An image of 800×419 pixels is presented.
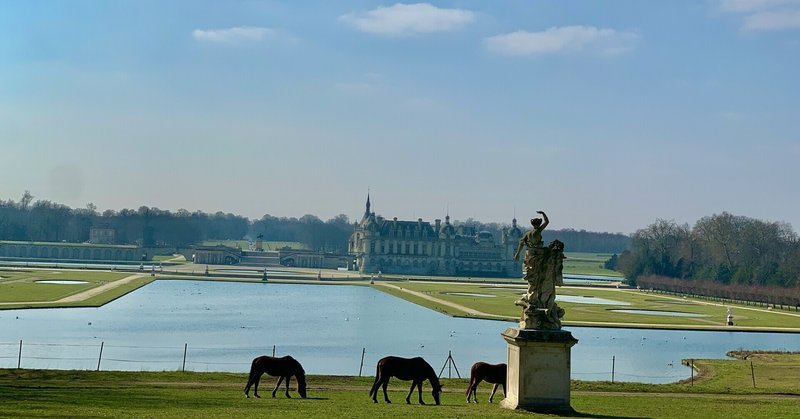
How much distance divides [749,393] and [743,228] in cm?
11313

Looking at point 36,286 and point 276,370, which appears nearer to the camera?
point 276,370

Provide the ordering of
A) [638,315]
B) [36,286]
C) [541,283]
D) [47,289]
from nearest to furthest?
[541,283] → [638,315] → [47,289] → [36,286]

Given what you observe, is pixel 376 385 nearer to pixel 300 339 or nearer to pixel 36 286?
pixel 300 339

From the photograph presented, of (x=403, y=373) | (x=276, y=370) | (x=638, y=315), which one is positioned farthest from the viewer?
(x=638, y=315)

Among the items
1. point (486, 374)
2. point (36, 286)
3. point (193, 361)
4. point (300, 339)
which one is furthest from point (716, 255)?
point (486, 374)

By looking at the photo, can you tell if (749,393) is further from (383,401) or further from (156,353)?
(156,353)

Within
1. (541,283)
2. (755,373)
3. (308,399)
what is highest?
(541,283)

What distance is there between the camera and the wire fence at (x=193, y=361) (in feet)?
103

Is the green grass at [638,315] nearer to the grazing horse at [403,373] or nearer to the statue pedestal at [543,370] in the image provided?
the grazing horse at [403,373]

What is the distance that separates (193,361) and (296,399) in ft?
50.7

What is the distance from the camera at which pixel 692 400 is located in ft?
68.5

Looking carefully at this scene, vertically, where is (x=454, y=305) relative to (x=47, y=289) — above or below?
above

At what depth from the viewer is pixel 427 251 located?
16388 cm

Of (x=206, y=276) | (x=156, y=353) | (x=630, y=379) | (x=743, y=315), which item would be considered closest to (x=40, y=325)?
(x=156, y=353)
